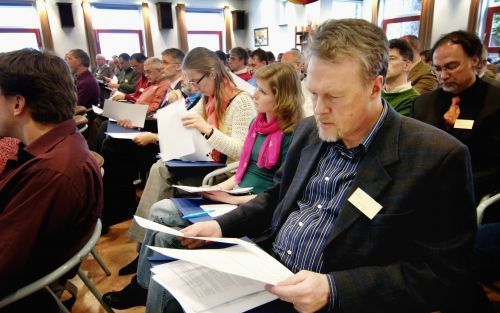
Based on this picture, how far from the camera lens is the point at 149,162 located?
3.19 metres

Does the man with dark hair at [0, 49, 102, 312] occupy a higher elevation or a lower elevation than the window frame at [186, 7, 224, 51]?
lower

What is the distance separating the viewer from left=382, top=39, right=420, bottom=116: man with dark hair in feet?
7.61

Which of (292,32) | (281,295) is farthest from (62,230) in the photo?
(292,32)

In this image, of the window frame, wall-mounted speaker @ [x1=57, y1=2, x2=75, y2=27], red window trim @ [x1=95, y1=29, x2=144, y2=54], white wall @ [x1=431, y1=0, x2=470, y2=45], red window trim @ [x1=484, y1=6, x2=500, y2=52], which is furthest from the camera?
the window frame

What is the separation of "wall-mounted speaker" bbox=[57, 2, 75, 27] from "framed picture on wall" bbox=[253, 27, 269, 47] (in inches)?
236

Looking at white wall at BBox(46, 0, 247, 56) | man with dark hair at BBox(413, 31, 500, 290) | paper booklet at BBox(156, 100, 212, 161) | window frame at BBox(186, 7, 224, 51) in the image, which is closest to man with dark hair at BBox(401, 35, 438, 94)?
man with dark hair at BBox(413, 31, 500, 290)

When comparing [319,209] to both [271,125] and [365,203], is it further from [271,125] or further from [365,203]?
[271,125]

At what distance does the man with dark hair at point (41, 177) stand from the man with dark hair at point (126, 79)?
4.78 metres

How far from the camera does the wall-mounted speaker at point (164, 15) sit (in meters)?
10.7

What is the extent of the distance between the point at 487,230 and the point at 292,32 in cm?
1058

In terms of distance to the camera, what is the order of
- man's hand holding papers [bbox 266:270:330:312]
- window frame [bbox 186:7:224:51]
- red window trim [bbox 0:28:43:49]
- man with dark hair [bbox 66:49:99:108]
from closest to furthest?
1. man's hand holding papers [bbox 266:270:330:312]
2. man with dark hair [bbox 66:49:99:108]
3. red window trim [bbox 0:28:43:49]
4. window frame [bbox 186:7:224:51]

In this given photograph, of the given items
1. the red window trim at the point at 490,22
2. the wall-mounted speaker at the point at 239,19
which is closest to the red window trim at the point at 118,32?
the wall-mounted speaker at the point at 239,19

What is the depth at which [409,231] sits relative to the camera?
0.87 m

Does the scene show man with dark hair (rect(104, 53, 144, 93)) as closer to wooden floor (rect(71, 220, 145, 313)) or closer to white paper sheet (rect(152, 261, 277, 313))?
wooden floor (rect(71, 220, 145, 313))
